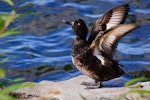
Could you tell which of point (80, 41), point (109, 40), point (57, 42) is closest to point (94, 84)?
point (80, 41)

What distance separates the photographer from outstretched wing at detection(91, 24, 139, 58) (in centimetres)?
554

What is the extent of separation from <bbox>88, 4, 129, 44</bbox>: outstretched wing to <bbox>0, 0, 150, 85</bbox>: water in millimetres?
1537

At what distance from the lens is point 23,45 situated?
10.2 metres

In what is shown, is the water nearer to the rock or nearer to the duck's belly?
the duck's belly

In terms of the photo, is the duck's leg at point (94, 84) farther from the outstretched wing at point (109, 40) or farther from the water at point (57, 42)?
the water at point (57, 42)

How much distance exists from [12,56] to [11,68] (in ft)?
1.80

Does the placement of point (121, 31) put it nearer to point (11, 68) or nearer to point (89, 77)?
point (89, 77)

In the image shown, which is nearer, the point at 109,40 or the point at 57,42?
the point at 109,40

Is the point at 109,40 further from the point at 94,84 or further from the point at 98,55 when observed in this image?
the point at 94,84

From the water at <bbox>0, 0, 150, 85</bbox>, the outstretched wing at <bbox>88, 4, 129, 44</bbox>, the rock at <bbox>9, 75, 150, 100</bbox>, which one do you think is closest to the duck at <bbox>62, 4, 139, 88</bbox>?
the outstretched wing at <bbox>88, 4, 129, 44</bbox>

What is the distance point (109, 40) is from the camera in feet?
20.0

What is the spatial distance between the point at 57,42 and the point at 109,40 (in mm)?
4296

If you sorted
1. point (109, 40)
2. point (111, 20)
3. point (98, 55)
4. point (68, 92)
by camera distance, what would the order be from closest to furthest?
1. point (68, 92)
2. point (109, 40)
3. point (98, 55)
4. point (111, 20)

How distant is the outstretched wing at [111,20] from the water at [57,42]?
Result: 1.54m
